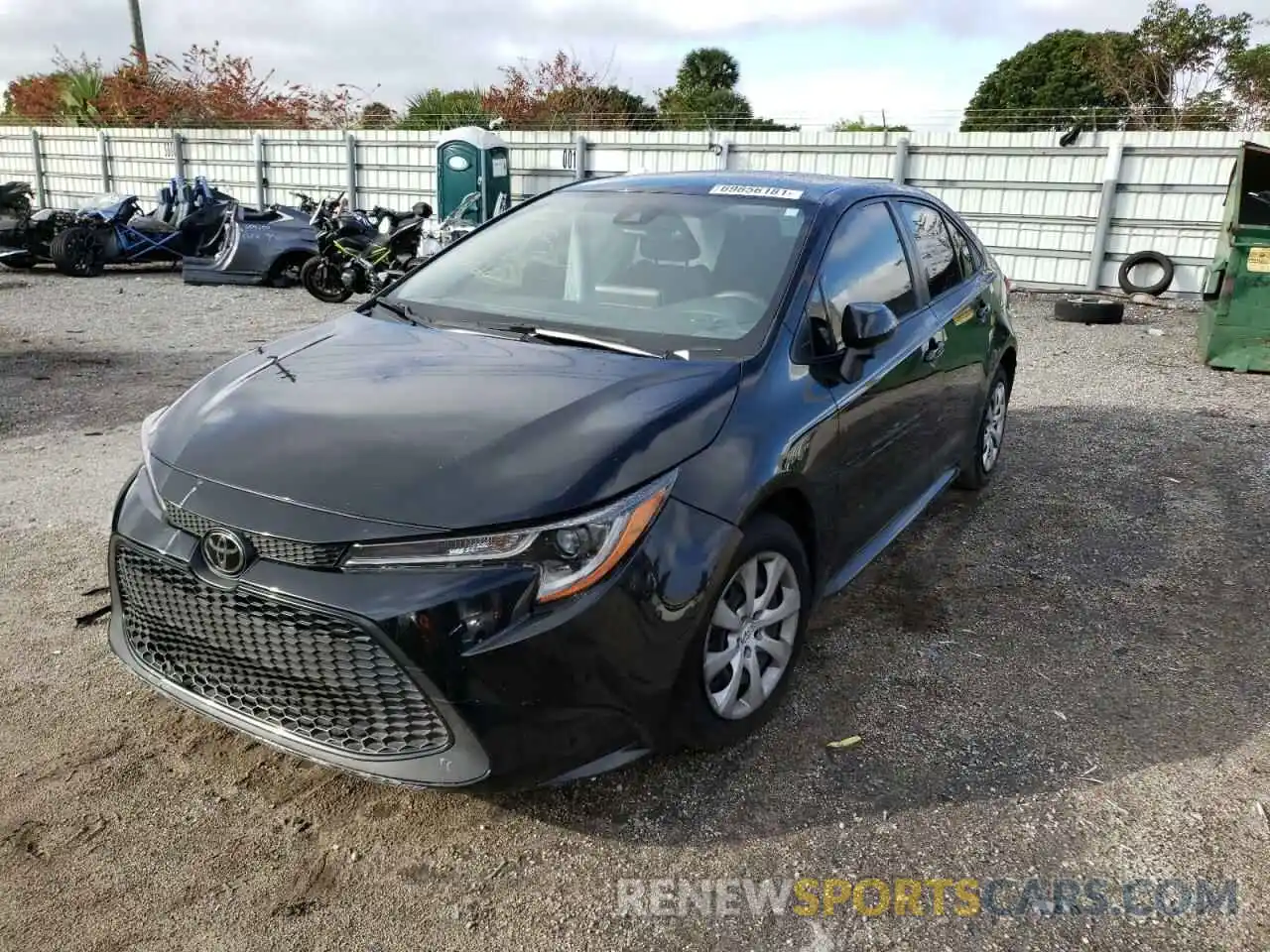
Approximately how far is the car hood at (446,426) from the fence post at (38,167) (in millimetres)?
23812

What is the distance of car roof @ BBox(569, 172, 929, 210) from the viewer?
12.0 feet

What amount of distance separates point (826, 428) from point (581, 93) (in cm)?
2654

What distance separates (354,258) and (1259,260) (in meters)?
9.46

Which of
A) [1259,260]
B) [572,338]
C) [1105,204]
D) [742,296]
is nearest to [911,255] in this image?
[742,296]

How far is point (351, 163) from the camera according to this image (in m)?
17.8

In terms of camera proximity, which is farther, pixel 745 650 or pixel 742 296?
pixel 742 296

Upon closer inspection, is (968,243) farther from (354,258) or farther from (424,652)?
(354,258)

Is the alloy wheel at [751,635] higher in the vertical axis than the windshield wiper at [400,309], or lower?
lower

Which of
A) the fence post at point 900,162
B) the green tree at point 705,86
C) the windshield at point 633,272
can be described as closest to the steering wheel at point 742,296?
the windshield at point 633,272

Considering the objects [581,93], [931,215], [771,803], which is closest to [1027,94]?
[581,93]

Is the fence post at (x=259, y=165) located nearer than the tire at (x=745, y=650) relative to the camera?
No

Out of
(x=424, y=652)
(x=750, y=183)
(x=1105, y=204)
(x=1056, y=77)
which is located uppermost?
(x=1056, y=77)

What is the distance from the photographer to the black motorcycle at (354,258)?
1201 cm

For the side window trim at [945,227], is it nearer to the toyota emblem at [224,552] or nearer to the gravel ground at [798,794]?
the gravel ground at [798,794]
